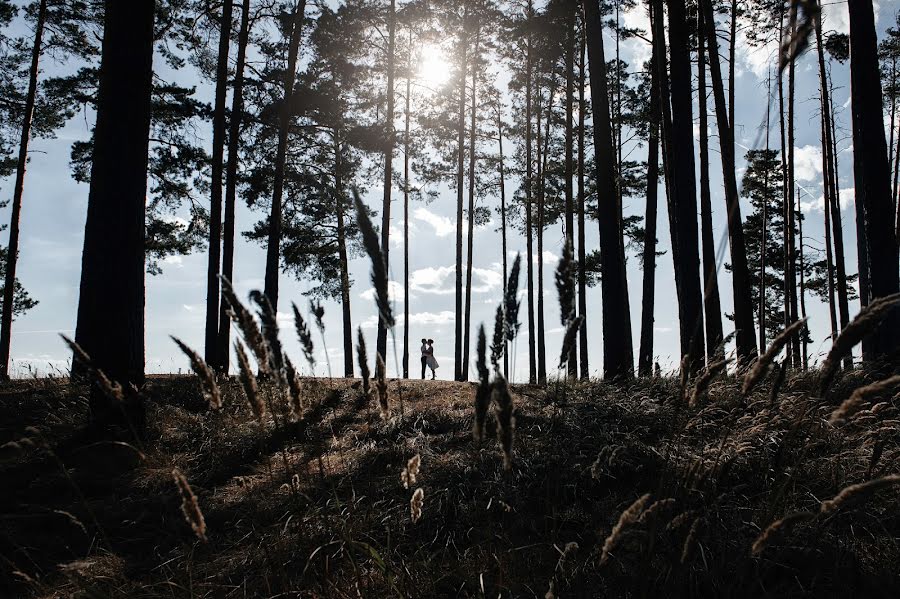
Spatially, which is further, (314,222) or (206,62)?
(314,222)

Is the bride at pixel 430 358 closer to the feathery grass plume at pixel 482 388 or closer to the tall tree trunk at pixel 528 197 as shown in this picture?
the tall tree trunk at pixel 528 197

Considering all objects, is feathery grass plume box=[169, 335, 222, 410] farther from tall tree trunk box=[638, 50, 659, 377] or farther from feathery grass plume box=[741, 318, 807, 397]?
tall tree trunk box=[638, 50, 659, 377]

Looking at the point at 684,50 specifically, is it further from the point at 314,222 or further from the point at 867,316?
the point at 314,222

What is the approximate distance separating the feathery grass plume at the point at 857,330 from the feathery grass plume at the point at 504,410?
91cm

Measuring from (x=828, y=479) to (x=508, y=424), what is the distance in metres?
2.87

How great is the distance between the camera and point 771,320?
26.7 metres

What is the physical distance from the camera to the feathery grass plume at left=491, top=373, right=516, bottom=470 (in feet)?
4.37

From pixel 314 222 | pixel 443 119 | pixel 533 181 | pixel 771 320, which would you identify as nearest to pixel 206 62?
pixel 314 222

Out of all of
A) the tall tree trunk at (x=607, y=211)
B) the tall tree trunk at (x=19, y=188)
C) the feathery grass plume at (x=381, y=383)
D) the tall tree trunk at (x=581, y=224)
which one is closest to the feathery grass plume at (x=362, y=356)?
the feathery grass plume at (x=381, y=383)

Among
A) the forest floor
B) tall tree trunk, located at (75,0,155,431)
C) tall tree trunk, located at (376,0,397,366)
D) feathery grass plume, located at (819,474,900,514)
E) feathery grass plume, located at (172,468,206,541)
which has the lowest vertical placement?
the forest floor

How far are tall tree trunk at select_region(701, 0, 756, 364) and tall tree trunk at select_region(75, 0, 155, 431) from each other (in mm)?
8162

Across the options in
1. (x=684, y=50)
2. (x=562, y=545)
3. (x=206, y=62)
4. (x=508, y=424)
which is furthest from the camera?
(x=206, y=62)

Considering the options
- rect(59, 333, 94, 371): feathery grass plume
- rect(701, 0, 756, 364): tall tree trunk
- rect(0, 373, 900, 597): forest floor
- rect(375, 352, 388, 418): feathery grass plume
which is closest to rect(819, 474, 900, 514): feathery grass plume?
rect(0, 373, 900, 597): forest floor

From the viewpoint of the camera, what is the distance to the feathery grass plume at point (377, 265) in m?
1.56
